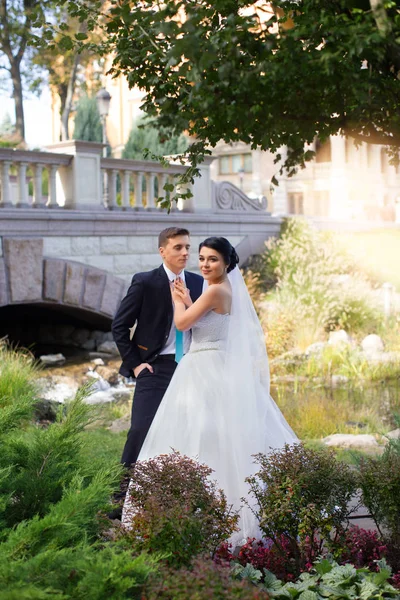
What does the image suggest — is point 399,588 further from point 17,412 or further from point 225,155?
point 225,155

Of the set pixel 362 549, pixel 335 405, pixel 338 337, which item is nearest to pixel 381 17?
pixel 362 549

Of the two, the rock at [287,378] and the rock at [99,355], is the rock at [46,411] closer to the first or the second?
the rock at [287,378]

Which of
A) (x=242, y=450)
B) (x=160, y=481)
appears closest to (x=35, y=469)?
(x=160, y=481)

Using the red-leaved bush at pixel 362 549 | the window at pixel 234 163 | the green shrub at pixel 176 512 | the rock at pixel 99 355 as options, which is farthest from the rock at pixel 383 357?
the window at pixel 234 163

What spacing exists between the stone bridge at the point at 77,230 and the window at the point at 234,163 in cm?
3277

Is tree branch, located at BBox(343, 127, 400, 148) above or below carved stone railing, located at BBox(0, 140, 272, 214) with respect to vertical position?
below

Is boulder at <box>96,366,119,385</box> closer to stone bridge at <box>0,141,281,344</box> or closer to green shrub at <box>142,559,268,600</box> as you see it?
stone bridge at <box>0,141,281,344</box>

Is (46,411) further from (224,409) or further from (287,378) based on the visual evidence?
(224,409)

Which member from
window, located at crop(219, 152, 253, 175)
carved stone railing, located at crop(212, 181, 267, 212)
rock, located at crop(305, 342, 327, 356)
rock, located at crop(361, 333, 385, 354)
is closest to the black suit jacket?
rock, located at crop(305, 342, 327, 356)

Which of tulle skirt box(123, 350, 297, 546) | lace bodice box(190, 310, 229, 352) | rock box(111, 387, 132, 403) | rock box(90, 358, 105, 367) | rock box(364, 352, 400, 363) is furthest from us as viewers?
rock box(90, 358, 105, 367)

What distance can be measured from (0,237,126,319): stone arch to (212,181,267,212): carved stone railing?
12.4ft

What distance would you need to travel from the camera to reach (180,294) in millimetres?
5047

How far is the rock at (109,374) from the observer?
12164mm

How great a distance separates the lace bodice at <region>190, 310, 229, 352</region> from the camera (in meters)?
5.02
